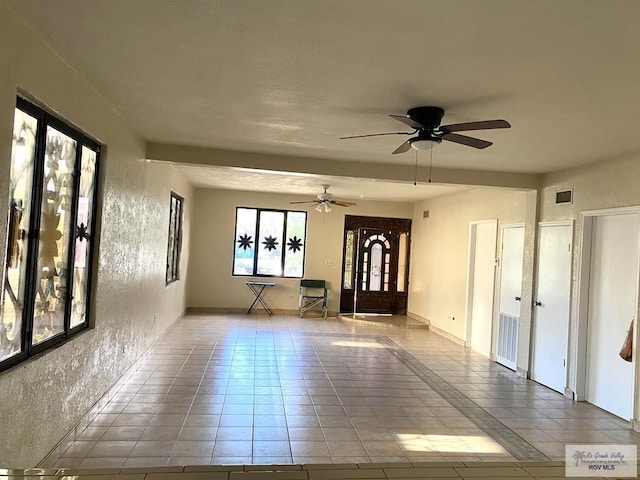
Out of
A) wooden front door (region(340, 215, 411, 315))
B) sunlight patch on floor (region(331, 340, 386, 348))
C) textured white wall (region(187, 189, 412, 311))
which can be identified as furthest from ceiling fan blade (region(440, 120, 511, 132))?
wooden front door (region(340, 215, 411, 315))

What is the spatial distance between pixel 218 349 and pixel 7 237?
4.05 m

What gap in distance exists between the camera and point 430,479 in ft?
4.29

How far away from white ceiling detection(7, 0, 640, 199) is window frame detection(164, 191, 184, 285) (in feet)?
9.45

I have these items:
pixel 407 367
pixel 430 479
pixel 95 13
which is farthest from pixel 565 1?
pixel 407 367

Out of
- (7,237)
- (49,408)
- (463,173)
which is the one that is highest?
(463,173)

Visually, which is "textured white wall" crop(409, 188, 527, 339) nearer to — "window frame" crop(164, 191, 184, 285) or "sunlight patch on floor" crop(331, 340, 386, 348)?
"sunlight patch on floor" crop(331, 340, 386, 348)

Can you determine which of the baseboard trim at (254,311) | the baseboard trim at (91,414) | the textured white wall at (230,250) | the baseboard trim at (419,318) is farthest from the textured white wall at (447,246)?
the baseboard trim at (91,414)

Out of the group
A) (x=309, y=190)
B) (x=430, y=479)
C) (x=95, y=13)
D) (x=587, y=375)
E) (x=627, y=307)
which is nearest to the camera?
(x=430, y=479)

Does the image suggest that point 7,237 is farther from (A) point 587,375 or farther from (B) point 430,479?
(A) point 587,375

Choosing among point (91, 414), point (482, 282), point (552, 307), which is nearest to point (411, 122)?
point (91, 414)

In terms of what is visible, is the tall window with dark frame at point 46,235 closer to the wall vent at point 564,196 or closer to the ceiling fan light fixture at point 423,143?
the ceiling fan light fixture at point 423,143

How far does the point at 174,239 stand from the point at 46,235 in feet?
14.7

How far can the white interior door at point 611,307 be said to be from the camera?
408cm

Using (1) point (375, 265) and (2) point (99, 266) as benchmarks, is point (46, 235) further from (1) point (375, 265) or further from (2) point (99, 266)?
(1) point (375, 265)
